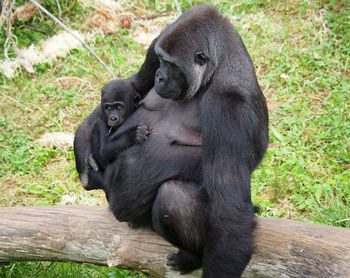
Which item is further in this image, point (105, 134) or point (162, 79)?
point (105, 134)

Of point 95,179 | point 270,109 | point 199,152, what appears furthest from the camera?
point 270,109

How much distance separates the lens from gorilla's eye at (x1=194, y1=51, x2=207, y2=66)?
338 cm

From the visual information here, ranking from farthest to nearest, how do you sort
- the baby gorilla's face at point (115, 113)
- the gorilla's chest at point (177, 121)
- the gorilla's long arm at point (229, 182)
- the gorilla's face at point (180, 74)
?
the baby gorilla's face at point (115, 113) → the gorilla's chest at point (177, 121) → the gorilla's face at point (180, 74) → the gorilla's long arm at point (229, 182)

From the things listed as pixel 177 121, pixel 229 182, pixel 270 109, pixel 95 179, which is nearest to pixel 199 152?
pixel 177 121

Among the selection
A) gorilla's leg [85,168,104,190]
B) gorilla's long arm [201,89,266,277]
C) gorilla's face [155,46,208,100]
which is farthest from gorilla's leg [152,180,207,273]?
gorilla's leg [85,168,104,190]

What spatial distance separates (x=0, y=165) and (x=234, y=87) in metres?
3.95

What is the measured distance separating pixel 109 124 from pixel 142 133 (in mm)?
459

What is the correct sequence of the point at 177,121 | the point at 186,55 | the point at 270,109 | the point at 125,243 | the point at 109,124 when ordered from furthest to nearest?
the point at 270,109
the point at 109,124
the point at 125,243
the point at 177,121
the point at 186,55

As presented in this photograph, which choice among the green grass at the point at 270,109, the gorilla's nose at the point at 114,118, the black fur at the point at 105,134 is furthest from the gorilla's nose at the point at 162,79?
the green grass at the point at 270,109

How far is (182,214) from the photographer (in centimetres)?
339

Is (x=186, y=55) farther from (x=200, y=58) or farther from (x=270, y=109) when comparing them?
(x=270, y=109)

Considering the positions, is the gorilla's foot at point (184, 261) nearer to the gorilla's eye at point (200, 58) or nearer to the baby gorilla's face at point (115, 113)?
the baby gorilla's face at point (115, 113)

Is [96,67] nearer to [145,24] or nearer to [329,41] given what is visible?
[145,24]

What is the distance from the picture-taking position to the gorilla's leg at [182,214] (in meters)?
3.40
